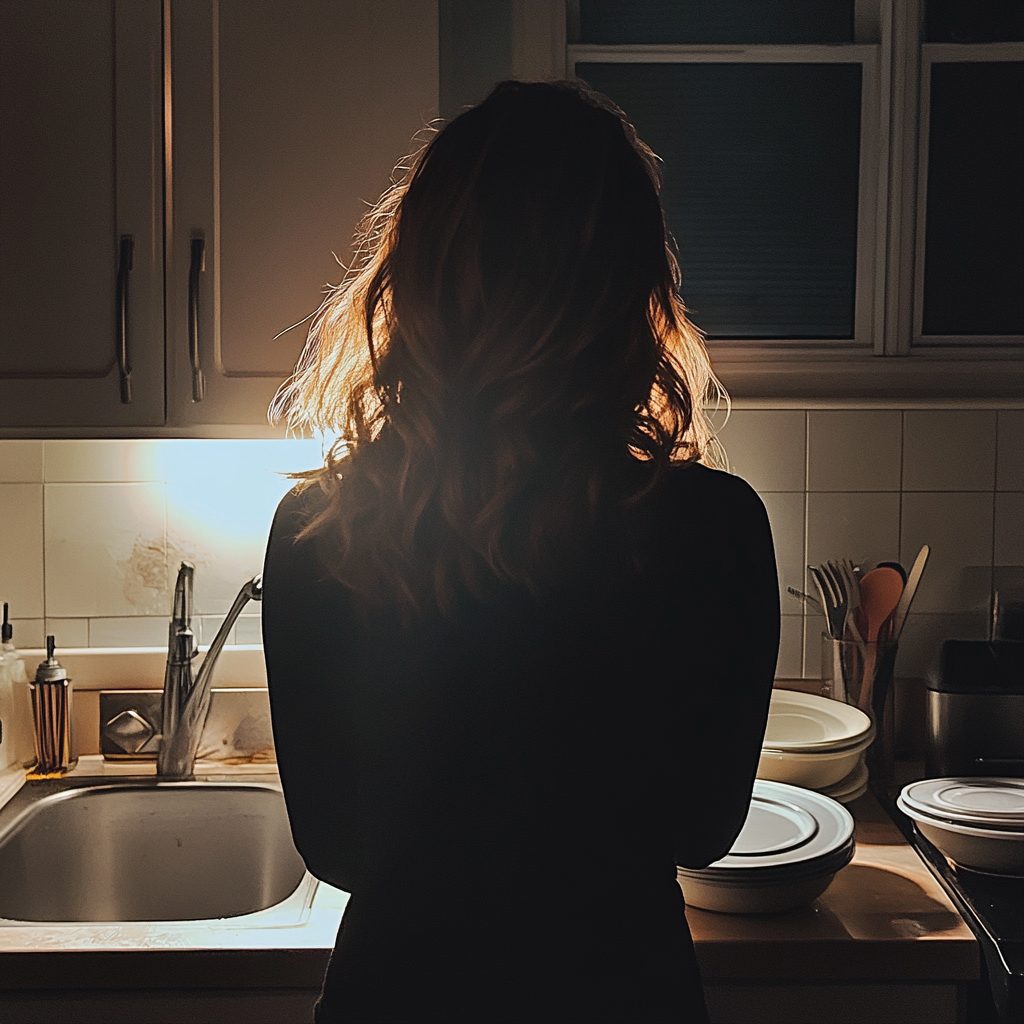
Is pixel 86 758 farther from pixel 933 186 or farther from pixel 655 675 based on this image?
pixel 933 186

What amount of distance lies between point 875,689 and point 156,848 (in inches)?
43.3

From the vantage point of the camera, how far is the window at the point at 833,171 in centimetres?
162

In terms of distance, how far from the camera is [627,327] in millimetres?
874

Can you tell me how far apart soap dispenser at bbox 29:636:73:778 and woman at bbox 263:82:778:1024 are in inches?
36.5

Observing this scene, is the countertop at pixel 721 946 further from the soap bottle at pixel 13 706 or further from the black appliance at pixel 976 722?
the soap bottle at pixel 13 706

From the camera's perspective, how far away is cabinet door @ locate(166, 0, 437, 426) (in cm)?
143

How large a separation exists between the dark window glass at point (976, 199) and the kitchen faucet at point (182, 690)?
3.74 feet

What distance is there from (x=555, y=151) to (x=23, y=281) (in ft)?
2.91

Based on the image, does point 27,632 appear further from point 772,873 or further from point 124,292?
point 772,873

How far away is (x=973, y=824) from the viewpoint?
1295mm

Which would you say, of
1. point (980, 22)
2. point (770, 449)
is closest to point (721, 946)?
point (770, 449)

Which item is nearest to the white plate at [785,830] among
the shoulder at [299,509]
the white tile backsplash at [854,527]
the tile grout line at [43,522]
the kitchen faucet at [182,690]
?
the white tile backsplash at [854,527]

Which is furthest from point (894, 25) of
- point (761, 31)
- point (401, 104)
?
point (401, 104)

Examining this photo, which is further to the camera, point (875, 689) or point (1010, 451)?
point (1010, 451)
